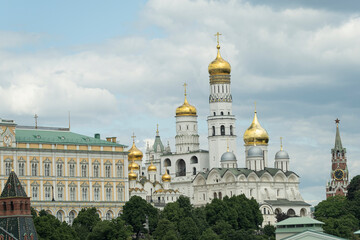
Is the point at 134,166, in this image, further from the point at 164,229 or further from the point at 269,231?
the point at 164,229

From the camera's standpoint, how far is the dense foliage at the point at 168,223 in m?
126

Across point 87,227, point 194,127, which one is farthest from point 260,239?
point 194,127

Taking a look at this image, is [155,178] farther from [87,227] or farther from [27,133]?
[87,227]

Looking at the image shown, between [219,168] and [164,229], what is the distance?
Answer: 50.9m

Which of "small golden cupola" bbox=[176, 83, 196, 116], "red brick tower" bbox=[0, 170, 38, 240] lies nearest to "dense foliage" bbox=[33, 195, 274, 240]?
"red brick tower" bbox=[0, 170, 38, 240]

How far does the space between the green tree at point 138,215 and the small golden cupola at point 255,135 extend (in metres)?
50.5

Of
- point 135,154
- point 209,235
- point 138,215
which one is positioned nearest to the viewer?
point 209,235

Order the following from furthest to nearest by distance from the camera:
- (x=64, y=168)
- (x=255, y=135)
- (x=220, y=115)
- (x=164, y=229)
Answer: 1. (x=255, y=135)
2. (x=220, y=115)
3. (x=64, y=168)
4. (x=164, y=229)

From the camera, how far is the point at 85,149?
15575 centimetres

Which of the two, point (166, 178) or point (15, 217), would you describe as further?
point (166, 178)

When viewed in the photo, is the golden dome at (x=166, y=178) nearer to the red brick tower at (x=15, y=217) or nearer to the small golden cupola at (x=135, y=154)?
the small golden cupola at (x=135, y=154)

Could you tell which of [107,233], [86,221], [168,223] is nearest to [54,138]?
[86,221]

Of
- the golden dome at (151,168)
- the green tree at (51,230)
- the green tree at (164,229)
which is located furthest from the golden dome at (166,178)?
the green tree at (51,230)

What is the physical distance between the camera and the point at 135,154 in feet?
638
